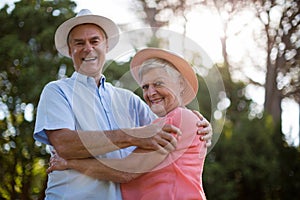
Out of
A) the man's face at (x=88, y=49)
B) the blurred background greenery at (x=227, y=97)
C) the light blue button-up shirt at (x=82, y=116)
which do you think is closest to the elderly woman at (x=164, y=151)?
the light blue button-up shirt at (x=82, y=116)

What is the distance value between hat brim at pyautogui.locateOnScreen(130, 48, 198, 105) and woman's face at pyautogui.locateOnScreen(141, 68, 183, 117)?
0.07m

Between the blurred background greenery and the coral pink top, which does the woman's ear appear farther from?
the blurred background greenery

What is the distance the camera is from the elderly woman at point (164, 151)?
2.47 metres

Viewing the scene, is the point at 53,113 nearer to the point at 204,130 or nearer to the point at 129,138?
the point at 129,138

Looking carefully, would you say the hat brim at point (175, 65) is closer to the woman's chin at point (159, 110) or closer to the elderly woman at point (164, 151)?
the elderly woman at point (164, 151)

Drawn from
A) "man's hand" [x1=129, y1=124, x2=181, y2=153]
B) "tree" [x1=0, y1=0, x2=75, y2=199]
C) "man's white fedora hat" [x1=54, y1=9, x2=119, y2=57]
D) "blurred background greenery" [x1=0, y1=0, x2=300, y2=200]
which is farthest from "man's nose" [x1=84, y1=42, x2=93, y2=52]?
"tree" [x1=0, y1=0, x2=75, y2=199]

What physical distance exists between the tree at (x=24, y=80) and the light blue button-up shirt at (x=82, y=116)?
246 inches

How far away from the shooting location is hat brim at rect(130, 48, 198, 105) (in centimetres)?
265

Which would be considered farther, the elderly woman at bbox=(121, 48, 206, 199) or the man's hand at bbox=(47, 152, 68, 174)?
the man's hand at bbox=(47, 152, 68, 174)

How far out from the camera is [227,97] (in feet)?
36.3

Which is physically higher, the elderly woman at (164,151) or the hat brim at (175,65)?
the hat brim at (175,65)

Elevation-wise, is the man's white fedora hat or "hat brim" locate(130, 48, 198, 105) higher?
the man's white fedora hat

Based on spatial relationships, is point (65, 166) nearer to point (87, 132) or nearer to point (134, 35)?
point (87, 132)

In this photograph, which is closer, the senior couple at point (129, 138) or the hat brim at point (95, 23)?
the senior couple at point (129, 138)
